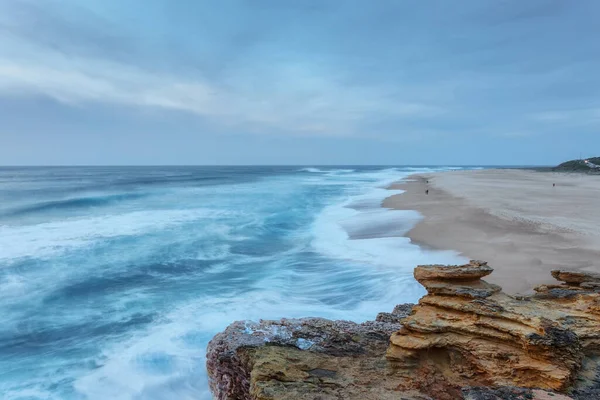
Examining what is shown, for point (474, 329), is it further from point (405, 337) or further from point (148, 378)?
point (148, 378)

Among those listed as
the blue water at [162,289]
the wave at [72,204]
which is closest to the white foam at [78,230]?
the blue water at [162,289]

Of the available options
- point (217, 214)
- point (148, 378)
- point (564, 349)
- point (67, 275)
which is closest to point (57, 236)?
point (67, 275)

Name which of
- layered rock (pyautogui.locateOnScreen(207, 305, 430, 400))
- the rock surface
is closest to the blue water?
layered rock (pyautogui.locateOnScreen(207, 305, 430, 400))

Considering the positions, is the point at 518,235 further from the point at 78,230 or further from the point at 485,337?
the point at 78,230

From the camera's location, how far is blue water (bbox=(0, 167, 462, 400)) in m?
8.12

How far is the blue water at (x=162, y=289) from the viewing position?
8.12m

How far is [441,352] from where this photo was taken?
166 inches

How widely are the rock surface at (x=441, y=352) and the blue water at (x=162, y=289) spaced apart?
3.47 meters

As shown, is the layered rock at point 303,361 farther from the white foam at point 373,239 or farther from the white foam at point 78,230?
the white foam at point 78,230

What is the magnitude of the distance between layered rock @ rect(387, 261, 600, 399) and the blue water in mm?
4871

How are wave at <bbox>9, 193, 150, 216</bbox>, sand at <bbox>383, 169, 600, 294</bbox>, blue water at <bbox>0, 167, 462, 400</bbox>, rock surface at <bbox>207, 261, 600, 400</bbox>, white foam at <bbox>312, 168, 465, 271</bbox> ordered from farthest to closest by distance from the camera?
wave at <bbox>9, 193, 150, 216</bbox>, white foam at <bbox>312, 168, 465, 271</bbox>, sand at <bbox>383, 169, 600, 294</bbox>, blue water at <bbox>0, 167, 462, 400</bbox>, rock surface at <bbox>207, 261, 600, 400</bbox>

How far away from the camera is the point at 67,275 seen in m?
14.5

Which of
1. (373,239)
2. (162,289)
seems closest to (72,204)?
(162,289)

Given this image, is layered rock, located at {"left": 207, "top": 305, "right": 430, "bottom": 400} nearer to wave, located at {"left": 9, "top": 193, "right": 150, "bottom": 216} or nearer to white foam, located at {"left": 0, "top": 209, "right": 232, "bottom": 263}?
white foam, located at {"left": 0, "top": 209, "right": 232, "bottom": 263}
